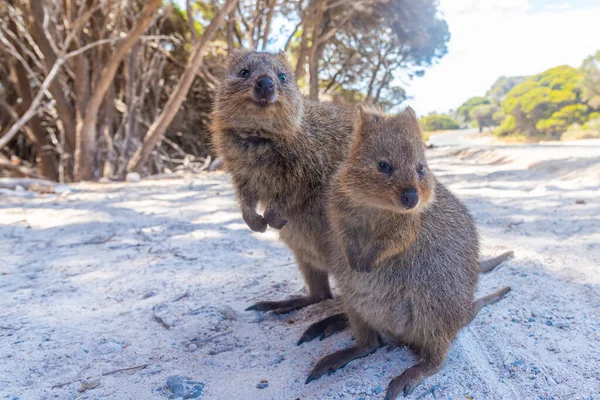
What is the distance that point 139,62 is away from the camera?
1159cm

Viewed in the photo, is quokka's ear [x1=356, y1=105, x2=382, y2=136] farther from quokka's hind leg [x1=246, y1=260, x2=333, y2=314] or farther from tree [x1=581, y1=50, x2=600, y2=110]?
tree [x1=581, y1=50, x2=600, y2=110]

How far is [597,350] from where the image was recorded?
2207 millimetres

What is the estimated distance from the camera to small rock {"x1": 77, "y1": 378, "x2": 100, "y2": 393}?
2173 mm

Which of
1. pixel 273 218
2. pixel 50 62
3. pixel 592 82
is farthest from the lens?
pixel 592 82

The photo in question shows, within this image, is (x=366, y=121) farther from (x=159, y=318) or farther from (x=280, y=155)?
(x=159, y=318)

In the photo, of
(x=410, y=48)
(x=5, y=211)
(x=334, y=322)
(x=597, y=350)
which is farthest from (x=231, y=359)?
(x=410, y=48)

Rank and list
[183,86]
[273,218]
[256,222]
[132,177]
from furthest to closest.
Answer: [132,177], [183,86], [256,222], [273,218]

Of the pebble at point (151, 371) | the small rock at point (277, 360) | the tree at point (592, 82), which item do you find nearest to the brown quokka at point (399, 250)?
the small rock at point (277, 360)

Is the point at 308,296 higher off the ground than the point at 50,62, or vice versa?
the point at 50,62

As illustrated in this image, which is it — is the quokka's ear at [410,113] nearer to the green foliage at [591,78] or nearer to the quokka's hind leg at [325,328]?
the quokka's hind leg at [325,328]

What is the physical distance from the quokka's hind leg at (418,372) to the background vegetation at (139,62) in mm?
4923

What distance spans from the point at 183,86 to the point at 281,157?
5785 millimetres

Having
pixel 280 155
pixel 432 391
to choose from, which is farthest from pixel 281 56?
pixel 432 391

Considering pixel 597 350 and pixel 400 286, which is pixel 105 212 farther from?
pixel 597 350
